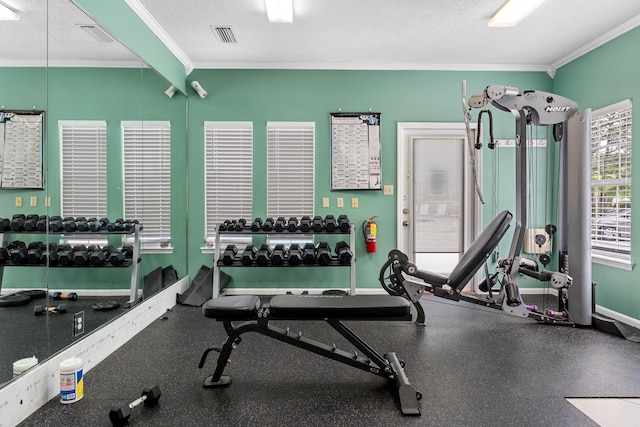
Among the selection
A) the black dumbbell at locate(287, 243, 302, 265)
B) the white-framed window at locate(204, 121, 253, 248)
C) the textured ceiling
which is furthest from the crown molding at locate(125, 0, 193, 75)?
the black dumbbell at locate(287, 243, 302, 265)

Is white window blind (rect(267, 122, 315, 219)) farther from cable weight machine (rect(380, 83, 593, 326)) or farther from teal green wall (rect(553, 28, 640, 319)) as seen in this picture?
teal green wall (rect(553, 28, 640, 319))

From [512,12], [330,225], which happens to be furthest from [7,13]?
[512,12]

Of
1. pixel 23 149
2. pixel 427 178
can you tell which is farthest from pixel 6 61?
pixel 427 178

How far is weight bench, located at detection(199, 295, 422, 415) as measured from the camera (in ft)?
6.31

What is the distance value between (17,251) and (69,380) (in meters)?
0.77

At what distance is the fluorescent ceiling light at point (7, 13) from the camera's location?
1.61 metres

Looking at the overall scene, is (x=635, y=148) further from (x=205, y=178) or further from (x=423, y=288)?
(x=205, y=178)

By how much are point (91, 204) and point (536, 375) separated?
3301mm

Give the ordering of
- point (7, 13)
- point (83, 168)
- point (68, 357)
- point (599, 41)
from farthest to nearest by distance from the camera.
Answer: point (599, 41)
point (83, 168)
point (68, 357)
point (7, 13)

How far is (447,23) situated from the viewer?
10.3 feet

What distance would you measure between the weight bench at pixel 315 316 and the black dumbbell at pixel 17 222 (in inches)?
42.6

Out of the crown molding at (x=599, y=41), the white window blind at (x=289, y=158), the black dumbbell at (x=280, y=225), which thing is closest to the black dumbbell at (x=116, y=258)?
the black dumbbell at (x=280, y=225)

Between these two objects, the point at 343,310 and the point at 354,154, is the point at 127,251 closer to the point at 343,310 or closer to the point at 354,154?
the point at 343,310

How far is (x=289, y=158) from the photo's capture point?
13.2 ft
